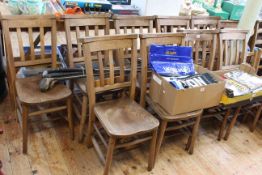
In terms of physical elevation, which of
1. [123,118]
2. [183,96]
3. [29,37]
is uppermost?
[29,37]

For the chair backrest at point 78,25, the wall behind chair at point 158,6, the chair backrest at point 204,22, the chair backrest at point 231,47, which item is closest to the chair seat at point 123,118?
the chair backrest at point 78,25

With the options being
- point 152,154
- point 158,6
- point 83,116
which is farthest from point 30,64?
point 158,6

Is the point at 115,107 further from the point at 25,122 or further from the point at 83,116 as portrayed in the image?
the point at 25,122

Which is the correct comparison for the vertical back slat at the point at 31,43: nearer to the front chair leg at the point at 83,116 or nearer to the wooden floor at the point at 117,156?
the front chair leg at the point at 83,116

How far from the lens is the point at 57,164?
192 cm

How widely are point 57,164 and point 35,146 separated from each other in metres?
0.29

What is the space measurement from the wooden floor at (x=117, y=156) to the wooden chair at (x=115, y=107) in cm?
15

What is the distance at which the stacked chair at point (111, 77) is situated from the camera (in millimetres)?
1738

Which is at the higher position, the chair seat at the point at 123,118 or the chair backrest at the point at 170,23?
the chair backrest at the point at 170,23

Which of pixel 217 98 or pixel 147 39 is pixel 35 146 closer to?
pixel 147 39

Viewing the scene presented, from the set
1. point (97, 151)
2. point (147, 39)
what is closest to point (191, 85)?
point (147, 39)

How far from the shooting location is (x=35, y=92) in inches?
74.9

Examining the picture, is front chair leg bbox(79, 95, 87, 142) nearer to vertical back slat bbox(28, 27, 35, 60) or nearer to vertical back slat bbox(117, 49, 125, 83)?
vertical back slat bbox(117, 49, 125, 83)

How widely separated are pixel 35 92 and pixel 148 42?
945 millimetres
